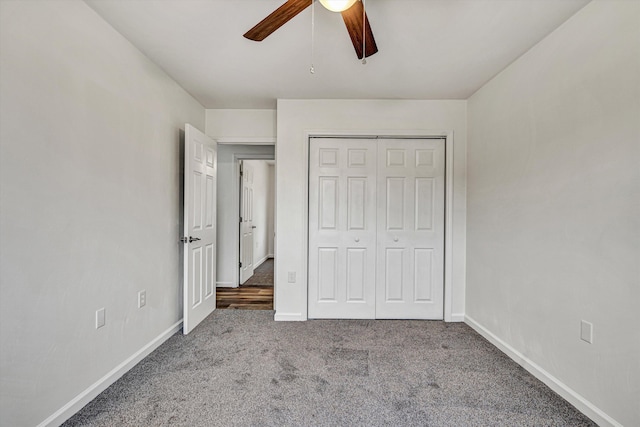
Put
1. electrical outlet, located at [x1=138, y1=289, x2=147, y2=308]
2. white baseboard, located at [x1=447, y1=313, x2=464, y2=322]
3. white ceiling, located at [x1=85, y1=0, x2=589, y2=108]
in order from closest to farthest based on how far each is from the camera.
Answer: white ceiling, located at [x1=85, y1=0, x2=589, y2=108] < electrical outlet, located at [x1=138, y1=289, x2=147, y2=308] < white baseboard, located at [x1=447, y1=313, x2=464, y2=322]

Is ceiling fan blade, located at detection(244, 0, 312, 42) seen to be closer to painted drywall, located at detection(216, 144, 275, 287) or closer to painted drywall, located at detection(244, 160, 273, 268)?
painted drywall, located at detection(216, 144, 275, 287)

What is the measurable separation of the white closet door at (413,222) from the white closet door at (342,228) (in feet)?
0.38

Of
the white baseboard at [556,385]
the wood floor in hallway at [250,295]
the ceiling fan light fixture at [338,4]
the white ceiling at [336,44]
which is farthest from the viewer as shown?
the wood floor in hallway at [250,295]

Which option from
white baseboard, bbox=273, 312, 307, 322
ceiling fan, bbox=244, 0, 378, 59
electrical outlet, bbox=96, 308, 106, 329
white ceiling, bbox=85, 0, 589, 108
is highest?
white ceiling, bbox=85, 0, 589, 108

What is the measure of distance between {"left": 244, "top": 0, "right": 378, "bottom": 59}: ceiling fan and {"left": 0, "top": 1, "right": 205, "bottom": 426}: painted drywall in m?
1.03

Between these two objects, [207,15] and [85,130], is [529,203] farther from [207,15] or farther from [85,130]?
[85,130]

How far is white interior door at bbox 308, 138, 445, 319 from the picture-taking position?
3240 millimetres

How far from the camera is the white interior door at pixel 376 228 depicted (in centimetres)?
324

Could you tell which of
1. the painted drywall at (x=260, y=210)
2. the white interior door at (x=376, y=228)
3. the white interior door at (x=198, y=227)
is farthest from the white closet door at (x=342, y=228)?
the painted drywall at (x=260, y=210)

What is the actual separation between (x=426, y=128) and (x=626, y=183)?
1.89 meters

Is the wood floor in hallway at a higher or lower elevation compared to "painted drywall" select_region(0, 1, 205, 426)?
lower

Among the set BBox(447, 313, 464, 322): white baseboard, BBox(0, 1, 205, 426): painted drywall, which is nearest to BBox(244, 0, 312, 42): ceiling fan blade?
BBox(0, 1, 205, 426): painted drywall

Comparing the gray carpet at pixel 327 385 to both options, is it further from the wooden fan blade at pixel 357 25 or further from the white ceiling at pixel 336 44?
the white ceiling at pixel 336 44

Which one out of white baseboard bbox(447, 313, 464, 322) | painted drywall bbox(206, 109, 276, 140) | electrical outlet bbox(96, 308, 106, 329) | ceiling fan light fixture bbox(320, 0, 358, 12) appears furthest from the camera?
painted drywall bbox(206, 109, 276, 140)
